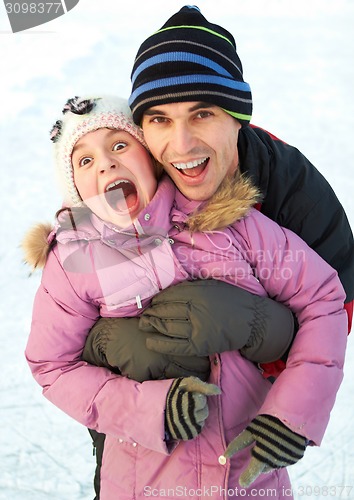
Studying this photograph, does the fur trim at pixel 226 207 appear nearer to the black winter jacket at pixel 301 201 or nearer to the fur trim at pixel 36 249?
the black winter jacket at pixel 301 201

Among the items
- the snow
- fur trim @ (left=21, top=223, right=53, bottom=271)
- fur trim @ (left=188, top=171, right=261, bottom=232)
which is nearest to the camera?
fur trim @ (left=188, top=171, right=261, bottom=232)

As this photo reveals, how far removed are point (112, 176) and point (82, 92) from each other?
9.05ft

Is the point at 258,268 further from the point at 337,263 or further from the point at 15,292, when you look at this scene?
the point at 15,292

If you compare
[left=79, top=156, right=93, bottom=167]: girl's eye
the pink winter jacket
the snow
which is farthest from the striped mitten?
the snow

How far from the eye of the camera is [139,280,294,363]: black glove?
135cm

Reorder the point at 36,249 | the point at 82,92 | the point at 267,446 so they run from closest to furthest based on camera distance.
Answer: the point at 267,446
the point at 36,249
the point at 82,92

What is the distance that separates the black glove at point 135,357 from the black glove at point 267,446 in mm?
179

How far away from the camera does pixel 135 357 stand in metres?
1.42

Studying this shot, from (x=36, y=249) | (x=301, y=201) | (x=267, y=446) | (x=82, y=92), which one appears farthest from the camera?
(x=82, y=92)

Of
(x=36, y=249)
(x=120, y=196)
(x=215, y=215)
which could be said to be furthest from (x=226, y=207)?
(x=36, y=249)

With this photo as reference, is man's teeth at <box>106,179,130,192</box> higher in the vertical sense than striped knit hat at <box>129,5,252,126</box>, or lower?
lower

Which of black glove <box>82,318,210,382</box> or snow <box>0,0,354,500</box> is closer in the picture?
black glove <box>82,318,210,382</box>

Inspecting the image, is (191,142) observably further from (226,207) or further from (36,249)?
(36,249)

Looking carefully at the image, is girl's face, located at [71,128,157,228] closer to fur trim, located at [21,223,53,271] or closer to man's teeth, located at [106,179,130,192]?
man's teeth, located at [106,179,130,192]
